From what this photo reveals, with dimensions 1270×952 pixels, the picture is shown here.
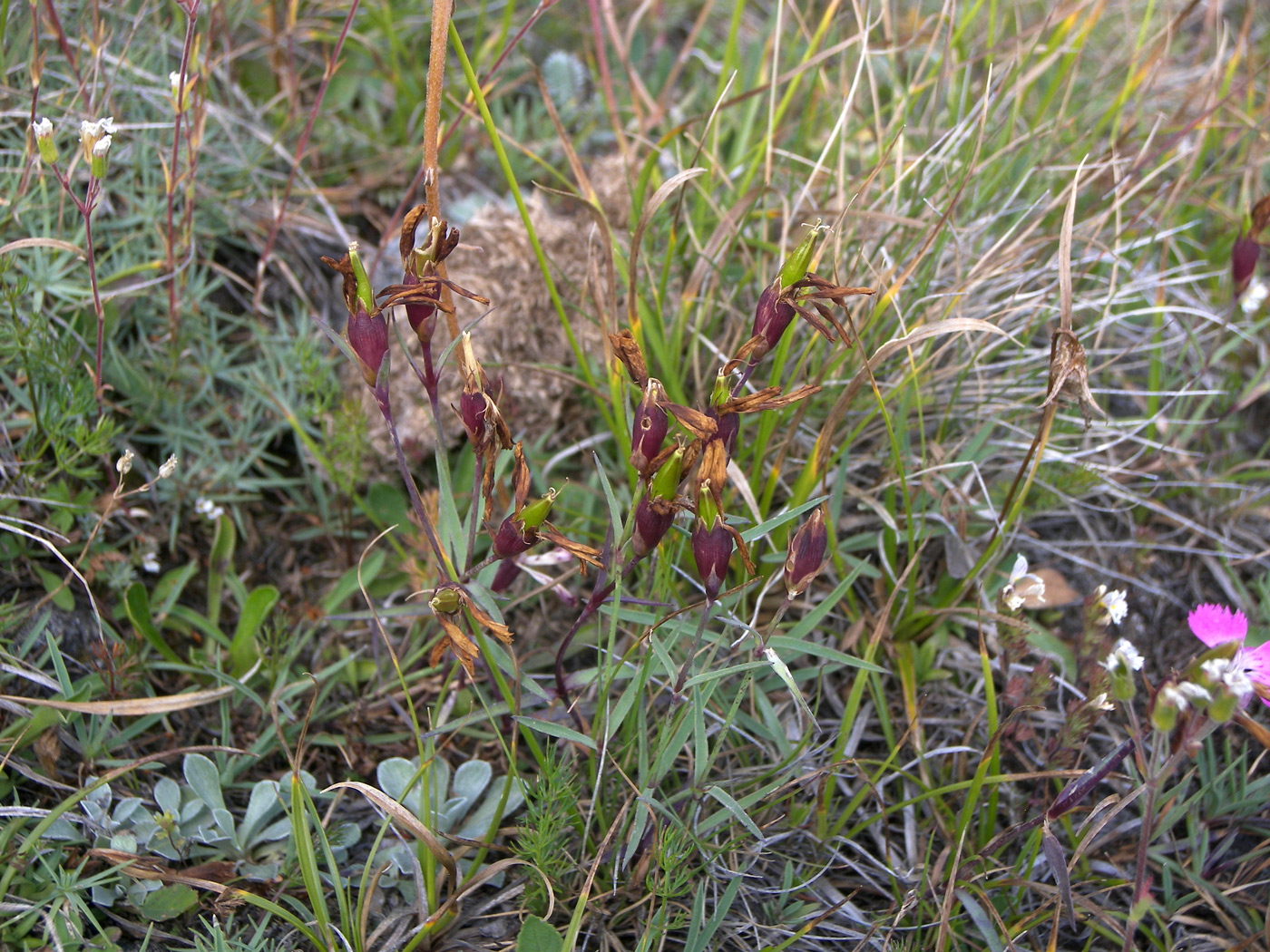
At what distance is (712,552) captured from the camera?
1116 millimetres

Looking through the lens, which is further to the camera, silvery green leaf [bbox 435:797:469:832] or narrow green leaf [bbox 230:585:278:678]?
narrow green leaf [bbox 230:585:278:678]

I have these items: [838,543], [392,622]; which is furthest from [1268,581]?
[392,622]

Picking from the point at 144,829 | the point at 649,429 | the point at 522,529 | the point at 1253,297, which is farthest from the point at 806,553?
the point at 1253,297

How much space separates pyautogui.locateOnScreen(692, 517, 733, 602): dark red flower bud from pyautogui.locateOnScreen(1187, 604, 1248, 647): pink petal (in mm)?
773

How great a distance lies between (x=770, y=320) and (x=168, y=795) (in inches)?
47.9

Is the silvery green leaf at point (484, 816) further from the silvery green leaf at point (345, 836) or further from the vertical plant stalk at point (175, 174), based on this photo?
the vertical plant stalk at point (175, 174)

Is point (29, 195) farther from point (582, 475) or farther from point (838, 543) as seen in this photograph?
point (838, 543)

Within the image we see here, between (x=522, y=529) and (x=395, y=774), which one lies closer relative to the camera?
(x=522, y=529)

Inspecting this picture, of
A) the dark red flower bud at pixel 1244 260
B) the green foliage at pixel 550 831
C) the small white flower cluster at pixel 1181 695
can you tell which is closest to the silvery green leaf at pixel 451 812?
the green foliage at pixel 550 831

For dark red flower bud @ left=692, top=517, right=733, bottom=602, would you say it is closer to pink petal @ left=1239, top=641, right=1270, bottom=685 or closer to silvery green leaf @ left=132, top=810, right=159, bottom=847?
pink petal @ left=1239, top=641, right=1270, bottom=685

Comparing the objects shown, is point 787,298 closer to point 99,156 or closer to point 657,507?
point 657,507

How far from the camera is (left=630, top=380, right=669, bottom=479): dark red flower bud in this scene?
1119 mm

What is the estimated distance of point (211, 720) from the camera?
1620 millimetres

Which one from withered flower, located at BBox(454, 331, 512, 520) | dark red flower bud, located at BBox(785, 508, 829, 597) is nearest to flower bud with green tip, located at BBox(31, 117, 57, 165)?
withered flower, located at BBox(454, 331, 512, 520)
